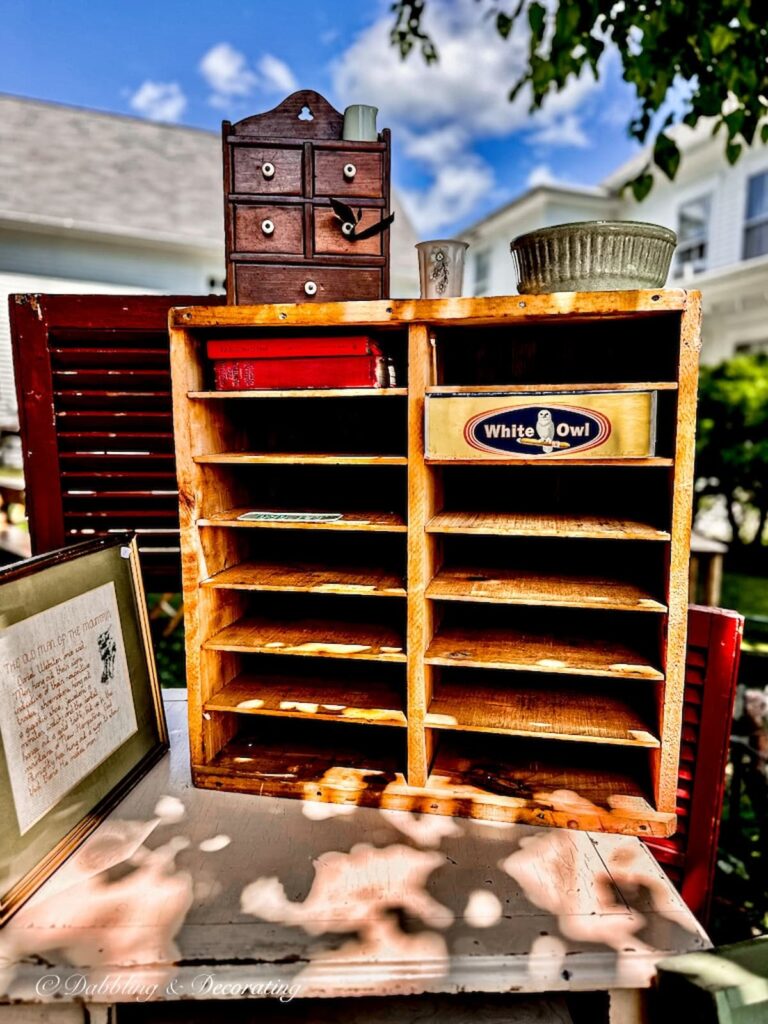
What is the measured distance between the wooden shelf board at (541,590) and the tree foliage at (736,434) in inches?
218

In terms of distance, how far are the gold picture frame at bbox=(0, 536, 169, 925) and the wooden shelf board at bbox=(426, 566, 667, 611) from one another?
34.4 inches

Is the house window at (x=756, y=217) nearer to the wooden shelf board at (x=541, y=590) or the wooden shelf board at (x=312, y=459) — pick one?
the wooden shelf board at (x=541, y=590)

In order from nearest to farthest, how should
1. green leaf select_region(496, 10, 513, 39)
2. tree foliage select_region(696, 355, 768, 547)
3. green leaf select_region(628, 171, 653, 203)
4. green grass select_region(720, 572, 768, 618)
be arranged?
green leaf select_region(628, 171, 653, 203), green leaf select_region(496, 10, 513, 39), green grass select_region(720, 572, 768, 618), tree foliage select_region(696, 355, 768, 547)

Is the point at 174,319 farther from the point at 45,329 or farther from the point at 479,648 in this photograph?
Answer: the point at 479,648

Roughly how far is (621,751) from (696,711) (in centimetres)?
24

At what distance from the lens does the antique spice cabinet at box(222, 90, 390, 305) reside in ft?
5.73

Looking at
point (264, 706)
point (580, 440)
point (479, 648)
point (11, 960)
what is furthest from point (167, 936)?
point (580, 440)

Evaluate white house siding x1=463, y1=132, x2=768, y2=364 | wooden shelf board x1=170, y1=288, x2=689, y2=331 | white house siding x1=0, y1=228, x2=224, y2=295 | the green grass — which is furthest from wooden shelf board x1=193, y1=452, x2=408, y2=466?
white house siding x1=0, y1=228, x2=224, y2=295

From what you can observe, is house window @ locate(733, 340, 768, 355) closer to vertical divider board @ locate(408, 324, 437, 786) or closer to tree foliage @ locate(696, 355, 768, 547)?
tree foliage @ locate(696, 355, 768, 547)

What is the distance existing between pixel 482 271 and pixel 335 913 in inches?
576

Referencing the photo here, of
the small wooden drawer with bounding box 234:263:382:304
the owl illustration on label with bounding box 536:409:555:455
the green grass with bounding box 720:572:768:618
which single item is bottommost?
the green grass with bounding box 720:572:768:618

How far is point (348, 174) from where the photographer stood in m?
1.75

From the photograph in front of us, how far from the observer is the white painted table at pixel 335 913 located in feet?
4.00

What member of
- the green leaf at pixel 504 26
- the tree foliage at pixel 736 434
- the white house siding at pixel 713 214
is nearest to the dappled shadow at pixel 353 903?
the green leaf at pixel 504 26
